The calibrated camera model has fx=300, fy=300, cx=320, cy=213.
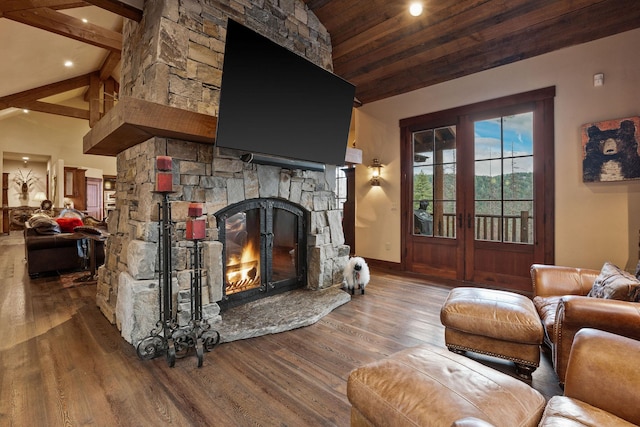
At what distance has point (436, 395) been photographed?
115 cm

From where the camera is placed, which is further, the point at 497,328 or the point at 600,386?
the point at 497,328

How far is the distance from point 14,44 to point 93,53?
1.84 meters

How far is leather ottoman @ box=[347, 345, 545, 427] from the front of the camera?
108cm

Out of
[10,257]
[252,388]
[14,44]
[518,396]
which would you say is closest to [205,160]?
[252,388]

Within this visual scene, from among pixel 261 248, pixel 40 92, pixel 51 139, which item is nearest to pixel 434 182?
pixel 261 248

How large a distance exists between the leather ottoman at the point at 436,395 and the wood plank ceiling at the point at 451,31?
3893mm

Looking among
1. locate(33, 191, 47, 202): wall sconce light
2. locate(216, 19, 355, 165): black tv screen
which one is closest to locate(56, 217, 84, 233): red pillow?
locate(216, 19, 355, 165): black tv screen

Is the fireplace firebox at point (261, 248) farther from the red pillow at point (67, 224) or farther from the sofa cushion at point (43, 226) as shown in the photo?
the red pillow at point (67, 224)

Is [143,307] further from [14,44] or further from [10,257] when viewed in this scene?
[10,257]

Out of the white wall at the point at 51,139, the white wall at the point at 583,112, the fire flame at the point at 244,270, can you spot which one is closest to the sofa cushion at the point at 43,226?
the fire flame at the point at 244,270

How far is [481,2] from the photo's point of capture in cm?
338

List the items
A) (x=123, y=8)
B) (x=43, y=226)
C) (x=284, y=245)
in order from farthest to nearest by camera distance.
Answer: (x=43, y=226), (x=284, y=245), (x=123, y=8)

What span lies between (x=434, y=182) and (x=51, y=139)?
12.2 metres

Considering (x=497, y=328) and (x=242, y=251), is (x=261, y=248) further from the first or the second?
(x=497, y=328)
